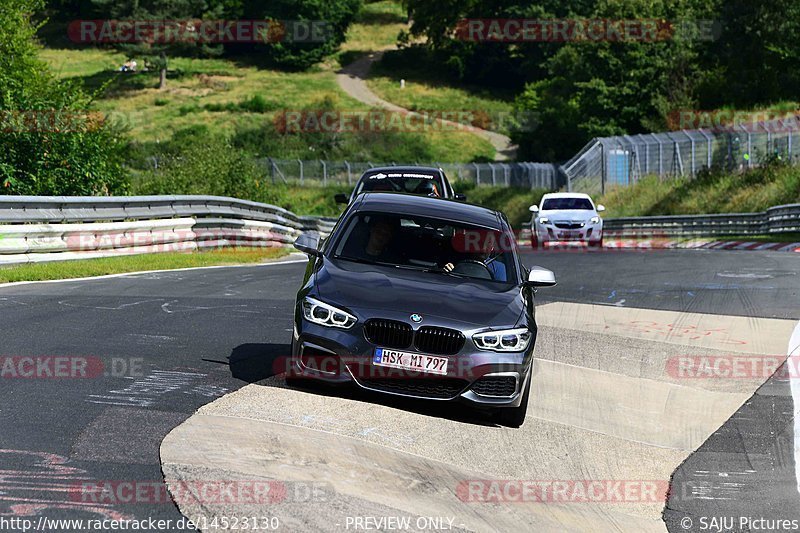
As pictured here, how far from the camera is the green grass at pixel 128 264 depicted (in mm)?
16969

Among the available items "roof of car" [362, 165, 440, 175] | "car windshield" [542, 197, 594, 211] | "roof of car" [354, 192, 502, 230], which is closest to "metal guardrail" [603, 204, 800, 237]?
"car windshield" [542, 197, 594, 211]

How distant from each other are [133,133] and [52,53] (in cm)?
3199

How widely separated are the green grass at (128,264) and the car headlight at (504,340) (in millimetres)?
9793

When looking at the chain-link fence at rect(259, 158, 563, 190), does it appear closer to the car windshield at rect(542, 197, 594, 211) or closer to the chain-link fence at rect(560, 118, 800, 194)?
the chain-link fence at rect(560, 118, 800, 194)

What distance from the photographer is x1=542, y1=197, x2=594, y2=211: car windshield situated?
101 ft

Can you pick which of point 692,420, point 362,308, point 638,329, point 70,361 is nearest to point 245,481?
point 362,308

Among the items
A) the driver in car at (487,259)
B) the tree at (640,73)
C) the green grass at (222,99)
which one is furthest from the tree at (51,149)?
the green grass at (222,99)

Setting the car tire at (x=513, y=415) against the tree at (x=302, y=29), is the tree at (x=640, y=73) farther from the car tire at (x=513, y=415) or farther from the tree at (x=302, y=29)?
the car tire at (x=513, y=415)

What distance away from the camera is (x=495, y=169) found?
61.3 metres

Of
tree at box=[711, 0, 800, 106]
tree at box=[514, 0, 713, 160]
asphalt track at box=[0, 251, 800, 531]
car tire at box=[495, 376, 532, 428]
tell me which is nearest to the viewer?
asphalt track at box=[0, 251, 800, 531]

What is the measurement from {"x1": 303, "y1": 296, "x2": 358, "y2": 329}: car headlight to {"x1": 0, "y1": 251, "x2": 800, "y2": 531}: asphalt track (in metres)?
0.86

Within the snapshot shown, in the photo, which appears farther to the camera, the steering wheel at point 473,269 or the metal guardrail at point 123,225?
the metal guardrail at point 123,225

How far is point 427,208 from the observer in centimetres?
995

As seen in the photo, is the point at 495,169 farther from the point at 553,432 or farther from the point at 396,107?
the point at 553,432
